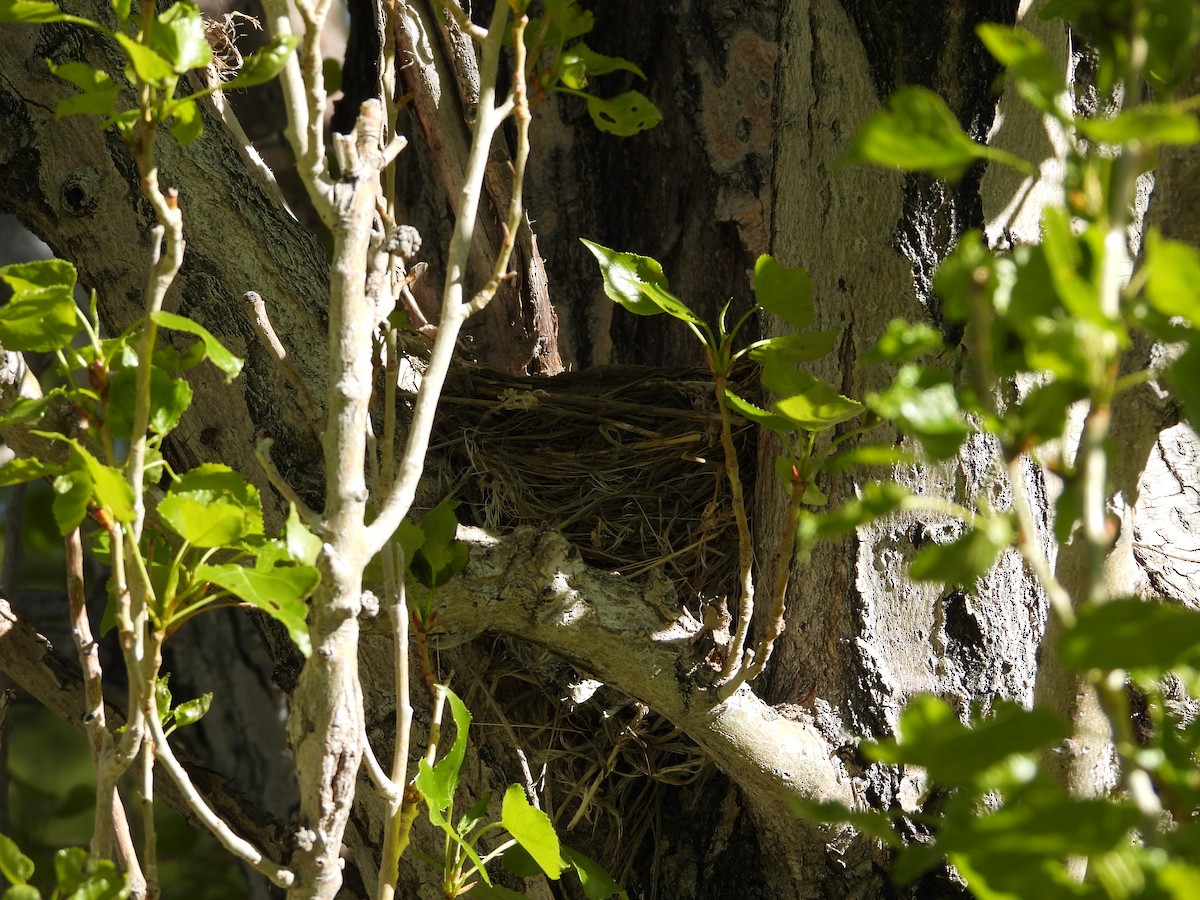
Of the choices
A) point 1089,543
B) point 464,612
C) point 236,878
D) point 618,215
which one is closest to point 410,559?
point 464,612

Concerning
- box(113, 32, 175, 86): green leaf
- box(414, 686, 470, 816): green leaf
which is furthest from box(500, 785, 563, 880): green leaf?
box(113, 32, 175, 86): green leaf

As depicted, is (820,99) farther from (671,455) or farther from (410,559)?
(410,559)

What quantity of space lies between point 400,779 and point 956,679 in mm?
623

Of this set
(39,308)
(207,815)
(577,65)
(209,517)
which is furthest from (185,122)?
(207,815)

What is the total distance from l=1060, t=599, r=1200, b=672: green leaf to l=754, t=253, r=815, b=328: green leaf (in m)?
0.56

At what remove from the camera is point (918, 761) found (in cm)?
47

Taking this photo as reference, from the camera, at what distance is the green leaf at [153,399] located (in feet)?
2.59

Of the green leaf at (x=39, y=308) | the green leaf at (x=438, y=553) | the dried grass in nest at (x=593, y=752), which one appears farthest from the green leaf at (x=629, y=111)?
the dried grass in nest at (x=593, y=752)

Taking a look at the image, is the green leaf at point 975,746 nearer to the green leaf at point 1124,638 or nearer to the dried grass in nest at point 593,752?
the green leaf at point 1124,638

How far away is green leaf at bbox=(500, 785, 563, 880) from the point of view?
0.95 meters

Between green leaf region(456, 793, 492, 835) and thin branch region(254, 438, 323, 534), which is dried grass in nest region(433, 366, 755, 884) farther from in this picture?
thin branch region(254, 438, 323, 534)

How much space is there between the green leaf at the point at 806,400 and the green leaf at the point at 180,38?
0.48 m

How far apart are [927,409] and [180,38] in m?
0.52

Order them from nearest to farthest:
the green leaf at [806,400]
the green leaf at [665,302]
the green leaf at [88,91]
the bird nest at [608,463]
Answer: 1. the green leaf at [88,91]
2. the green leaf at [806,400]
3. the green leaf at [665,302]
4. the bird nest at [608,463]
